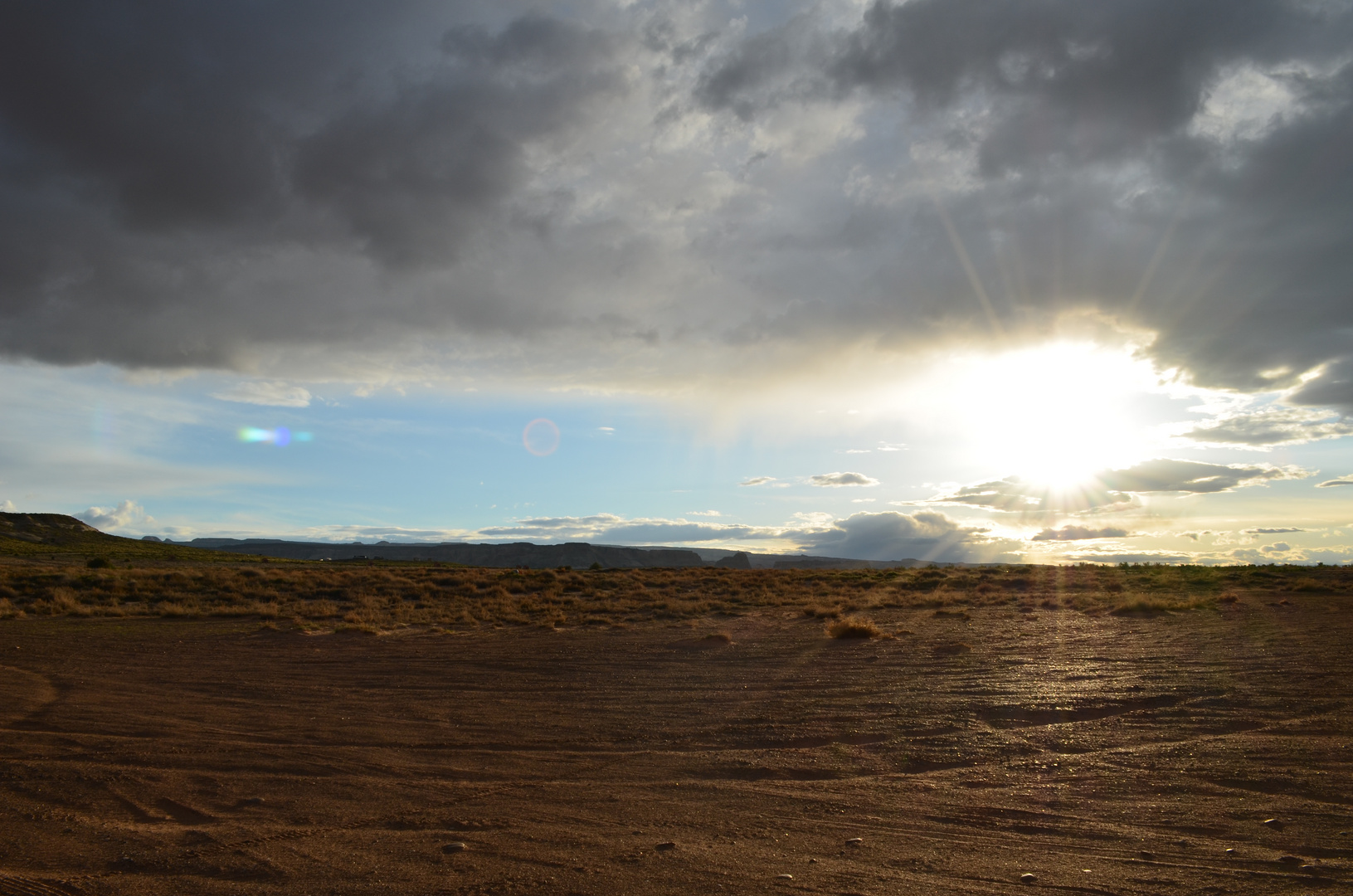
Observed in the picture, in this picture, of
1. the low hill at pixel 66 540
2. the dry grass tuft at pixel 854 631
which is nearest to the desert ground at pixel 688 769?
the dry grass tuft at pixel 854 631

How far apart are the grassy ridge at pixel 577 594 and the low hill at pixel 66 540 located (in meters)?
52.8

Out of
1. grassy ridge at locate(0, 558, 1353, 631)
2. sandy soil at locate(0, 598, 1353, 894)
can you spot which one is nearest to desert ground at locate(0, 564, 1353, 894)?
sandy soil at locate(0, 598, 1353, 894)

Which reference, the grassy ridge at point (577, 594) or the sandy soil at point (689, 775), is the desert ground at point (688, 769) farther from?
the grassy ridge at point (577, 594)

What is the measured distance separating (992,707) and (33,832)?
10.2 metres

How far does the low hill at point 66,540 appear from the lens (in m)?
83.7

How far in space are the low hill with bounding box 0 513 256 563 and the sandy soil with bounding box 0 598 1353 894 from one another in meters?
82.8

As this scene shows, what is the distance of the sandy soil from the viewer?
17.2 feet

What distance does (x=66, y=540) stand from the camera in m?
105

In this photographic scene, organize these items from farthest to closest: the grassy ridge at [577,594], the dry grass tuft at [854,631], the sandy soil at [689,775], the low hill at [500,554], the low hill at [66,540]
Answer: the low hill at [500,554]
the low hill at [66,540]
the grassy ridge at [577,594]
the dry grass tuft at [854,631]
the sandy soil at [689,775]

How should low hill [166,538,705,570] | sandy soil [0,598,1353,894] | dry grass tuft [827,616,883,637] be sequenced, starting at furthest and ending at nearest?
low hill [166,538,705,570], dry grass tuft [827,616,883,637], sandy soil [0,598,1353,894]

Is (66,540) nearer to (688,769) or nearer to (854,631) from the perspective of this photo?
(854,631)

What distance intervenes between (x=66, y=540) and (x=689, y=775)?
418 ft

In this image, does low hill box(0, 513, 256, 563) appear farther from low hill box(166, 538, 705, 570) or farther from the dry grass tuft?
the dry grass tuft

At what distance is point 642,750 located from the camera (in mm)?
8672
